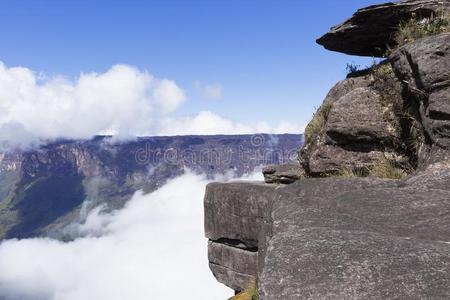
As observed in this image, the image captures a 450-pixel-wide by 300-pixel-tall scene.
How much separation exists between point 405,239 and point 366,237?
65cm

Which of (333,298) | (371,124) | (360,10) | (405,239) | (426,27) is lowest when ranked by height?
(333,298)

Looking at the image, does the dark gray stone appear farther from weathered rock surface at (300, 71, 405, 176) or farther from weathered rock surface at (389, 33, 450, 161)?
weathered rock surface at (389, 33, 450, 161)

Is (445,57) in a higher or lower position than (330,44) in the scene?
lower

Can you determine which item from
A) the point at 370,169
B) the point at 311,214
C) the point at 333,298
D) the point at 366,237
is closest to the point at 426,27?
the point at 370,169

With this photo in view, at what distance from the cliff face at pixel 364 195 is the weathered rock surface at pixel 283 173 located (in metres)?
0.06

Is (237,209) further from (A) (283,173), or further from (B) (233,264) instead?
(B) (233,264)

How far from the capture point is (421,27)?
15711 millimetres

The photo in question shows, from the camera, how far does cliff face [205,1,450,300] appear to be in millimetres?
6785

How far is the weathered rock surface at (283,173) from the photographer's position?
744 inches

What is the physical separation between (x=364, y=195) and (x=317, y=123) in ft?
27.1

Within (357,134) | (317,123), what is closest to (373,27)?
(317,123)

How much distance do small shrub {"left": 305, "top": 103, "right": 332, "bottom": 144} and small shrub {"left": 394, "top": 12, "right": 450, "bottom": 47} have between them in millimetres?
3697

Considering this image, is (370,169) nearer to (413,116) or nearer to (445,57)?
(413,116)

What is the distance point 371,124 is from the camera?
1537cm
